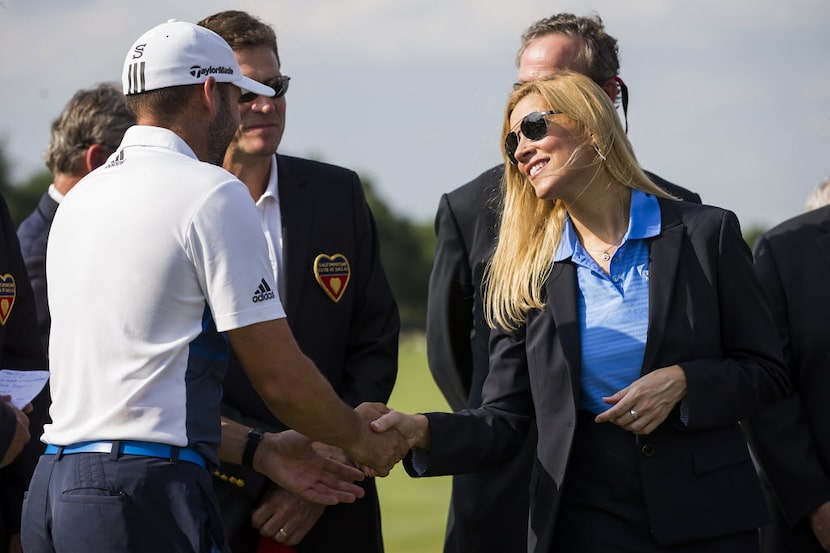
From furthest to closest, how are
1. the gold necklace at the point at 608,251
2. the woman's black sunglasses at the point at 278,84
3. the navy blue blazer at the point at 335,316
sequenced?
1. the woman's black sunglasses at the point at 278,84
2. the navy blue blazer at the point at 335,316
3. the gold necklace at the point at 608,251

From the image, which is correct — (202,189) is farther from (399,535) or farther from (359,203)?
(399,535)

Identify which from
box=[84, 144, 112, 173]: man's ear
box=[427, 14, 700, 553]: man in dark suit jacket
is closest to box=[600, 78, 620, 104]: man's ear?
box=[427, 14, 700, 553]: man in dark suit jacket

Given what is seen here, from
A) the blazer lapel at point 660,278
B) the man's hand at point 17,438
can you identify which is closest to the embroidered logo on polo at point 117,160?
the man's hand at point 17,438

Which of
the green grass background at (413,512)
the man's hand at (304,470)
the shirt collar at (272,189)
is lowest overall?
the green grass background at (413,512)

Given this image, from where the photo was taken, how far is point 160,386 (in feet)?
9.84

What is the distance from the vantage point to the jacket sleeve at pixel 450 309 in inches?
183

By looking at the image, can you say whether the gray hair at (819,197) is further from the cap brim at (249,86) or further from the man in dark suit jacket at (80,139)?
the man in dark suit jacket at (80,139)

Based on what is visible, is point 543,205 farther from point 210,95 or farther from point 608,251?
point 210,95

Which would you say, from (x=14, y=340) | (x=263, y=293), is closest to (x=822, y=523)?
(x=263, y=293)

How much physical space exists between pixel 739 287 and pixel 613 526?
30.9 inches

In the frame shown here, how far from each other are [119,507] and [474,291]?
6.35ft

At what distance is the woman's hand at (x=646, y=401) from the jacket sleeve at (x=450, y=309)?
4.46 ft

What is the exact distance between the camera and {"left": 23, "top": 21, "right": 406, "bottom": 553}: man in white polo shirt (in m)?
2.98

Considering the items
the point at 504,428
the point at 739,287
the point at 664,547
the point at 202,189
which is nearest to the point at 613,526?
the point at 664,547
